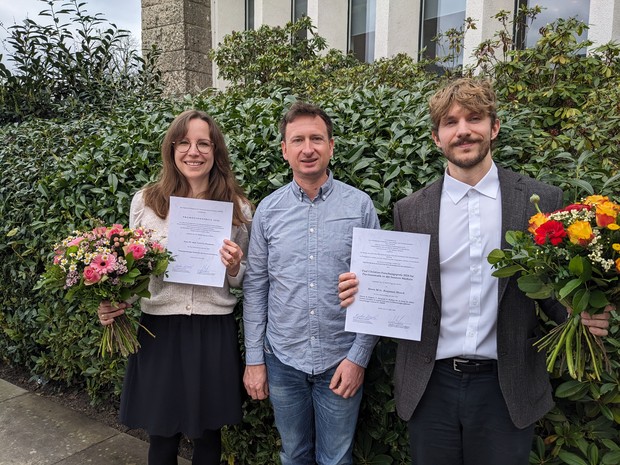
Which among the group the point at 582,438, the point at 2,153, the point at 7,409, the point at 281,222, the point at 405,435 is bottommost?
the point at 7,409

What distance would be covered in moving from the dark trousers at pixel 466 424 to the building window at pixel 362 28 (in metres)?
12.2

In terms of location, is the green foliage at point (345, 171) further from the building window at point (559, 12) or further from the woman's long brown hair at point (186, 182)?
the building window at point (559, 12)

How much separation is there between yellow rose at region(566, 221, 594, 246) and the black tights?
6.42 feet

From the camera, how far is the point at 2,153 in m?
4.84

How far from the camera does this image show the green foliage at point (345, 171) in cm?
233

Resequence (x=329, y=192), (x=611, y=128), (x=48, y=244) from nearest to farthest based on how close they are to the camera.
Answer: (x=329, y=192), (x=611, y=128), (x=48, y=244)

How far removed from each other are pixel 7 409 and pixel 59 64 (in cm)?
486

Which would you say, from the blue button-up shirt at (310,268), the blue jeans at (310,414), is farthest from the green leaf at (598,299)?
the blue jeans at (310,414)

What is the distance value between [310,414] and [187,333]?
27.6 inches

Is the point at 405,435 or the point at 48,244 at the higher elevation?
the point at 48,244

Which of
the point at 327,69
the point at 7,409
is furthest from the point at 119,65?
the point at 7,409

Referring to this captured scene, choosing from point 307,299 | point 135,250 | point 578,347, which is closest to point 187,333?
point 135,250

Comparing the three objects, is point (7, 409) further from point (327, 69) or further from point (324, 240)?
point (327, 69)

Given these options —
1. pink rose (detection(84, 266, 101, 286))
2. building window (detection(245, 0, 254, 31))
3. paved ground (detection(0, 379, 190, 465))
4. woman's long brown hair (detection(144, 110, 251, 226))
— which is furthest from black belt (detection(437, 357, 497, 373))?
building window (detection(245, 0, 254, 31))
